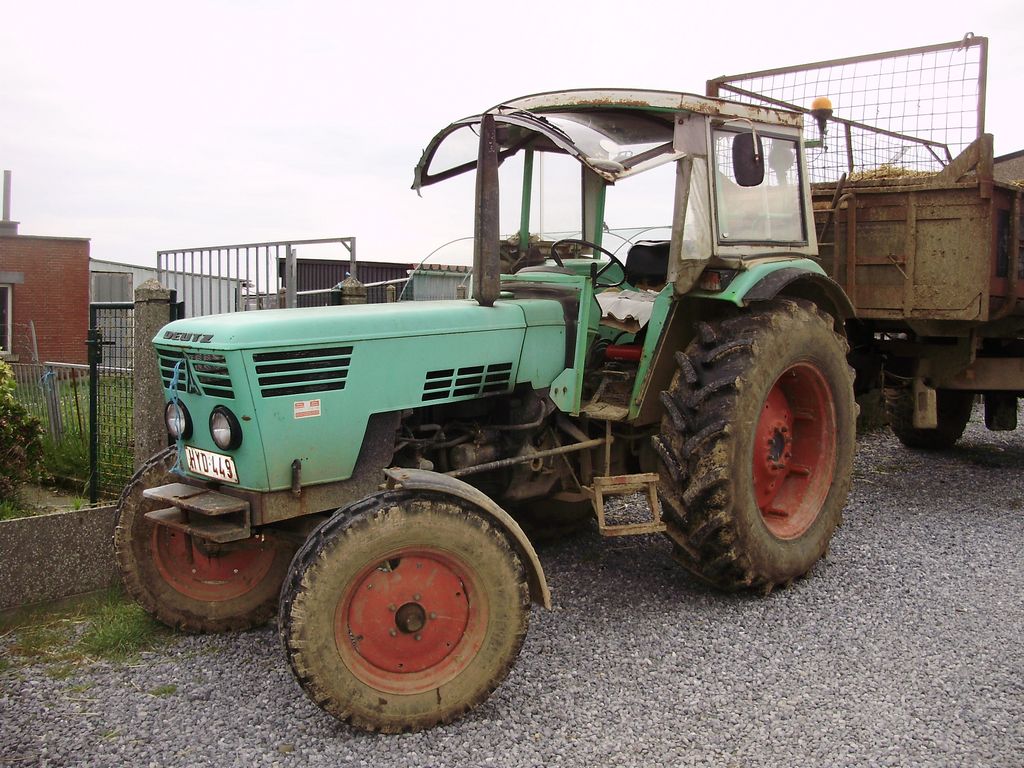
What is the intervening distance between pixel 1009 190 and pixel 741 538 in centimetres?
340

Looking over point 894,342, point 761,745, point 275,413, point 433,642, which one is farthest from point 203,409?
point 894,342

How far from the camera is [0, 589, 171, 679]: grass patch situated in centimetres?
392

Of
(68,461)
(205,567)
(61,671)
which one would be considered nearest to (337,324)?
(205,567)

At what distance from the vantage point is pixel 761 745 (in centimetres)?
317

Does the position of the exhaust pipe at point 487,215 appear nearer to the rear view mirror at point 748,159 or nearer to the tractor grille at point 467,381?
the tractor grille at point 467,381

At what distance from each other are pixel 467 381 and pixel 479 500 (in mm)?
747

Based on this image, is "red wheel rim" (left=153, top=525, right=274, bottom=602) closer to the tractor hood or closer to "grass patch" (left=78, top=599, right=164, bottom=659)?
"grass patch" (left=78, top=599, right=164, bottom=659)

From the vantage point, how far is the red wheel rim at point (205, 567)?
159 inches

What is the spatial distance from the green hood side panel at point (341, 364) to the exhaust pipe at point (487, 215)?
0.51 ft

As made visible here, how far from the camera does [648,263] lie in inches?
191

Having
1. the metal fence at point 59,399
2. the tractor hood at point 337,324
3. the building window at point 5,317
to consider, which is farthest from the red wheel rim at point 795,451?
the building window at point 5,317

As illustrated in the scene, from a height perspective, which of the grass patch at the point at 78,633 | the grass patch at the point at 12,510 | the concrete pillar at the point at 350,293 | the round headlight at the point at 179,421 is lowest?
the grass patch at the point at 78,633

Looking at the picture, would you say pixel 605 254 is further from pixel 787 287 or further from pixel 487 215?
pixel 487 215

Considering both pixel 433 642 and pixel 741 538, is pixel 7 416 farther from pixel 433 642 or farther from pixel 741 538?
pixel 741 538
